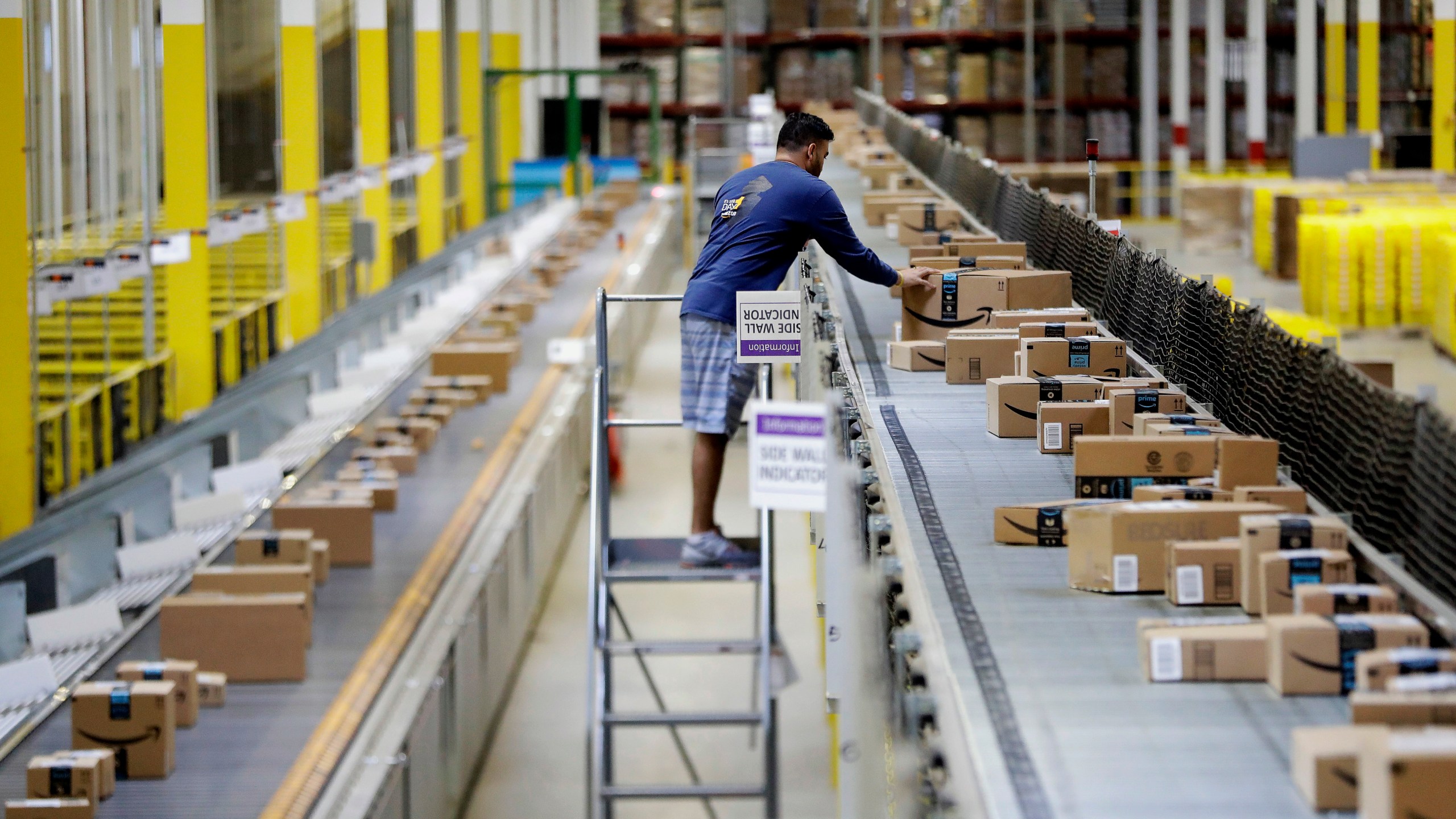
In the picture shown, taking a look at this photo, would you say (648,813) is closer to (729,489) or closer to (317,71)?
(729,489)

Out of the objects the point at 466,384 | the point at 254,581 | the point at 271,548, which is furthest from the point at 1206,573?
the point at 466,384

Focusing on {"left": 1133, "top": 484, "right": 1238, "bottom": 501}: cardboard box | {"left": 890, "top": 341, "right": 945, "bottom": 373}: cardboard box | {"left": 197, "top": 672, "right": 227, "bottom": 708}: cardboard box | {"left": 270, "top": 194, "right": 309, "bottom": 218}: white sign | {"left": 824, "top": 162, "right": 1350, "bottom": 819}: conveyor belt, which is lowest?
{"left": 197, "top": 672, "right": 227, "bottom": 708}: cardboard box

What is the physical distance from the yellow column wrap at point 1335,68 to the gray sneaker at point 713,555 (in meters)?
20.6

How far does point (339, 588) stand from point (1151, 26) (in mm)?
19231

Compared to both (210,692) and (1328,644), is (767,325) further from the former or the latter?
(210,692)

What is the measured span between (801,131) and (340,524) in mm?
4403

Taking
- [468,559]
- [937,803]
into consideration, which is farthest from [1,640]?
[937,803]

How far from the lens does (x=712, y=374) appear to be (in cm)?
482

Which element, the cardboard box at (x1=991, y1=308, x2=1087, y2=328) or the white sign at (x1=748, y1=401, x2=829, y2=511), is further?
the cardboard box at (x1=991, y1=308, x2=1087, y2=328)

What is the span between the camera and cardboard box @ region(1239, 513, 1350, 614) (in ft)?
9.94

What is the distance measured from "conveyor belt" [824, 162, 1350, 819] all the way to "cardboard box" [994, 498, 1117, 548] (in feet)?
0.10

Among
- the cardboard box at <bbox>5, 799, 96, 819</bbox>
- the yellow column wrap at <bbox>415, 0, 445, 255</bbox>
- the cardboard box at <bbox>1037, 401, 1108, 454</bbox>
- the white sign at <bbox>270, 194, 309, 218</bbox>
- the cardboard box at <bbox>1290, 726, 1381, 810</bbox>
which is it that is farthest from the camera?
the yellow column wrap at <bbox>415, 0, 445, 255</bbox>

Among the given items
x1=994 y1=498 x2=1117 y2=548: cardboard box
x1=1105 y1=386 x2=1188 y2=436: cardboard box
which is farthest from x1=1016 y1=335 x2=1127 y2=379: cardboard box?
x1=994 y1=498 x2=1117 y2=548: cardboard box

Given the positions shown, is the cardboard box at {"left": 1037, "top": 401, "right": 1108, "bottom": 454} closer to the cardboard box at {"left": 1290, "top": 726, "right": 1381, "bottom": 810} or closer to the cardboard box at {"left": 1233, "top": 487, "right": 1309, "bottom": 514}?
the cardboard box at {"left": 1233, "top": 487, "right": 1309, "bottom": 514}
